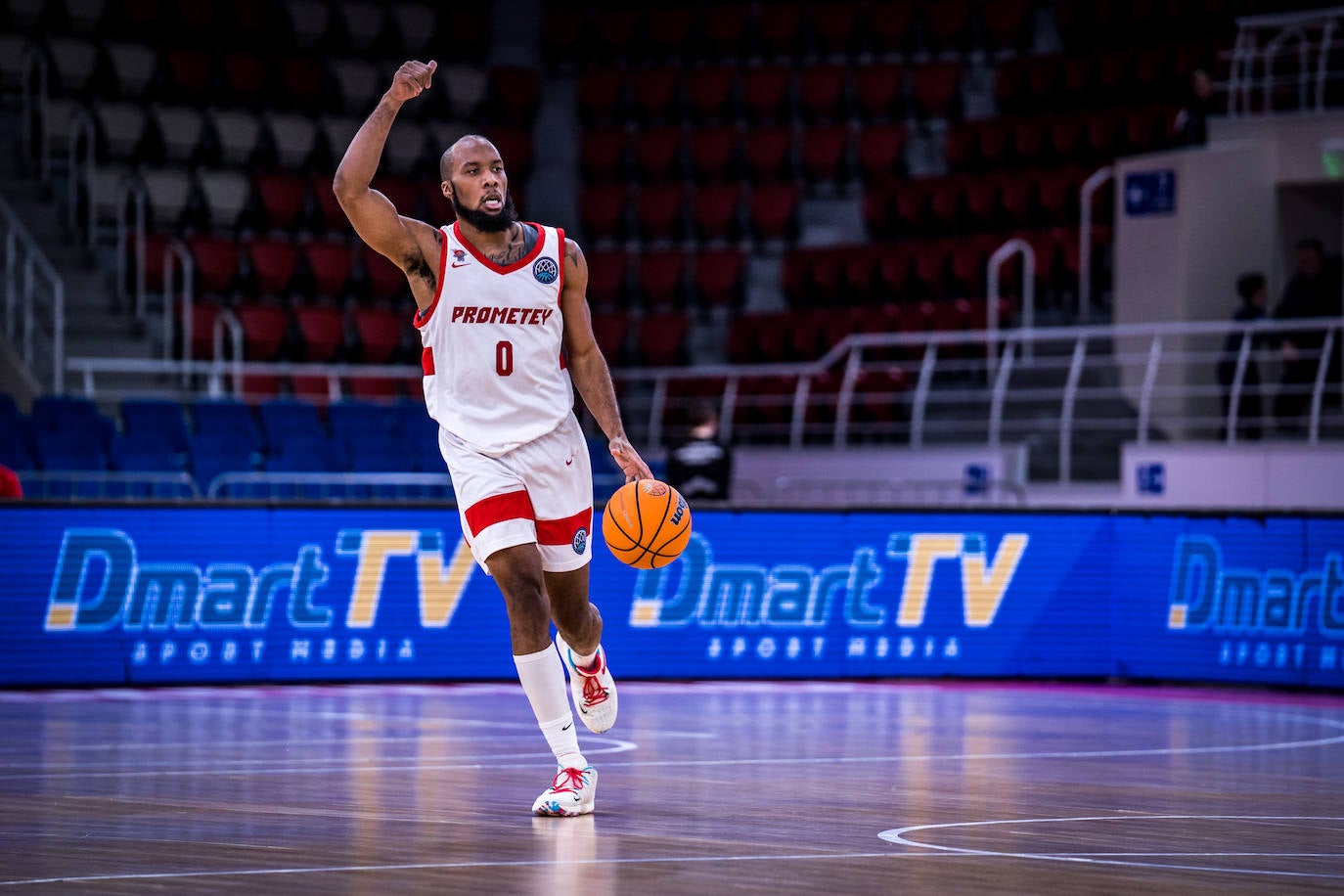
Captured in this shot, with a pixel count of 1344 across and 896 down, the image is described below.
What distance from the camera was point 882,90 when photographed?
79.5ft

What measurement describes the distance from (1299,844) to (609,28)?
21.6 metres

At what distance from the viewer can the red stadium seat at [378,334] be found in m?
21.0

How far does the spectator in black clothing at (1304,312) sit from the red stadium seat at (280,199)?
11.5m

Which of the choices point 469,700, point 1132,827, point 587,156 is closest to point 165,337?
point 587,156

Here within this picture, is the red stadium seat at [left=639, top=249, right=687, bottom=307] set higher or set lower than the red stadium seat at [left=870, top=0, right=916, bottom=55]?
lower

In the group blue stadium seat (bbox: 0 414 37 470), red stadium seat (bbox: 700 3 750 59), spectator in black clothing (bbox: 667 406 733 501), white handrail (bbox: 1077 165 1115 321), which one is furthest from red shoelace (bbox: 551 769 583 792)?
red stadium seat (bbox: 700 3 750 59)

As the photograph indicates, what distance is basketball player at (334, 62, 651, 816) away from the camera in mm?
6551

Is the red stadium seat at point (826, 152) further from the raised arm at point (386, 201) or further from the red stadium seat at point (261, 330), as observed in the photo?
the raised arm at point (386, 201)

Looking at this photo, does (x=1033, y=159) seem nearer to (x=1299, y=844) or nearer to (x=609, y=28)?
(x=609, y=28)

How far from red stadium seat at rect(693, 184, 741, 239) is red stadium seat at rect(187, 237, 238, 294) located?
249 inches

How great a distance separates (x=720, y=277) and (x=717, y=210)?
106cm

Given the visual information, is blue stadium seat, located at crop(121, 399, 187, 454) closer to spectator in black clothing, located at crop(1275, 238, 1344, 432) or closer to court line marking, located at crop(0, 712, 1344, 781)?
court line marking, located at crop(0, 712, 1344, 781)

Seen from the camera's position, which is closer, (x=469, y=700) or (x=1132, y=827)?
(x=1132, y=827)

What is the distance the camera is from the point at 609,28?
2611 centimetres
